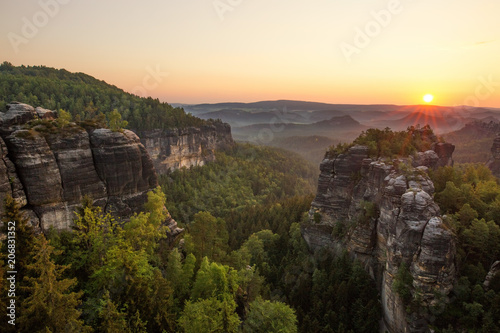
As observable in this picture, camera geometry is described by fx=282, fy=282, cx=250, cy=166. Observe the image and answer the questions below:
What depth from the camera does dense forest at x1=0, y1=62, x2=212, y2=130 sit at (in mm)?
86125

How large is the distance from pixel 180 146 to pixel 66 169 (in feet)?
275

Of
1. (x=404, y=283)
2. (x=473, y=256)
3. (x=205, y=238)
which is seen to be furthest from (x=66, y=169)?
(x=473, y=256)

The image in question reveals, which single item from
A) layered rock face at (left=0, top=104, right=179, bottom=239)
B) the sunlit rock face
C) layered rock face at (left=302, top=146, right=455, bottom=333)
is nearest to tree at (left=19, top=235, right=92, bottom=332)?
layered rock face at (left=0, top=104, right=179, bottom=239)

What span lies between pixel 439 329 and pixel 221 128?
12592 cm

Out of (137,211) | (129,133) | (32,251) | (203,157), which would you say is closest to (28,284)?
(32,251)

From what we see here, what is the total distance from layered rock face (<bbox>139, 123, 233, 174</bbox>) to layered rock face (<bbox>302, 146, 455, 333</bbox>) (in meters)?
67.7

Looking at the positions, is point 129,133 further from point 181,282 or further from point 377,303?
point 377,303

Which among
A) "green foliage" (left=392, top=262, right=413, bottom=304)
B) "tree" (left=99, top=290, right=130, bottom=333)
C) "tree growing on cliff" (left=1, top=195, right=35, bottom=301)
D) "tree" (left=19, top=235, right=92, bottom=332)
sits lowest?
"green foliage" (left=392, top=262, right=413, bottom=304)

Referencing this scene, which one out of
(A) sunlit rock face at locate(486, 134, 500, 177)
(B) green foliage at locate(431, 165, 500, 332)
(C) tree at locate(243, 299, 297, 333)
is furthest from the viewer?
(A) sunlit rock face at locate(486, 134, 500, 177)

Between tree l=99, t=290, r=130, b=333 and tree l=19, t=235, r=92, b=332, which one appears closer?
tree l=19, t=235, r=92, b=332

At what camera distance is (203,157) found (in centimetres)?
12381

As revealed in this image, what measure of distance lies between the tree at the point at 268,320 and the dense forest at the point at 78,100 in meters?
66.6

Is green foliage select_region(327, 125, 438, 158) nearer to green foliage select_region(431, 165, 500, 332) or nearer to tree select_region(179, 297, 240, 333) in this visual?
green foliage select_region(431, 165, 500, 332)

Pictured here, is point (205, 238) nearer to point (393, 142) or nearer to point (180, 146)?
point (393, 142)
